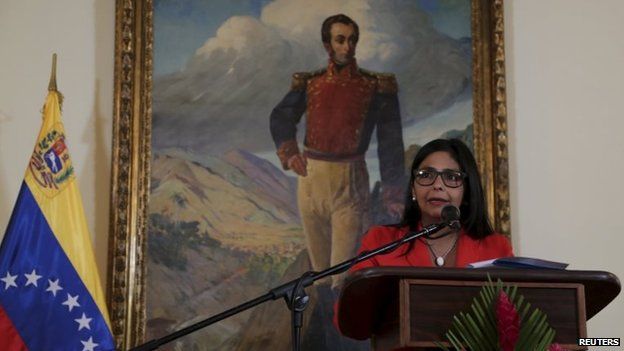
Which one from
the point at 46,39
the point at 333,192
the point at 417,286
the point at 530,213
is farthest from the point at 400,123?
the point at 417,286

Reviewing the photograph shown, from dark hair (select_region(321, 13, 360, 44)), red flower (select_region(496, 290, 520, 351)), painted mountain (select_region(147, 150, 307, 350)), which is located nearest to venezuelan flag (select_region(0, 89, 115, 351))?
painted mountain (select_region(147, 150, 307, 350))

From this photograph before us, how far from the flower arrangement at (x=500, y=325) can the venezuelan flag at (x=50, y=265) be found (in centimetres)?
184

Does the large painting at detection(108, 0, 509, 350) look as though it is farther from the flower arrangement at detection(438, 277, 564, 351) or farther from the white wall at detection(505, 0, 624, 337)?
the flower arrangement at detection(438, 277, 564, 351)

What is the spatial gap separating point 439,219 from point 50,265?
1.62m

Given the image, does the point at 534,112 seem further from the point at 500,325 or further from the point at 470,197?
the point at 500,325

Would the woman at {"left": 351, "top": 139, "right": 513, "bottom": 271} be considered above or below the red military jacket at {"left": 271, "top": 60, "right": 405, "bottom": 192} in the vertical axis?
below

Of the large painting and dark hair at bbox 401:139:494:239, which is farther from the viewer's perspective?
the large painting

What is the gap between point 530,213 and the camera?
421 cm

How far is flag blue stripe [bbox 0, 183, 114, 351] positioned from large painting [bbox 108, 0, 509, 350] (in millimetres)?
366

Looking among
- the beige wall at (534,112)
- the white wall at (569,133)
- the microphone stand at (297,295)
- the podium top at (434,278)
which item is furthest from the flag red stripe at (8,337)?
the white wall at (569,133)

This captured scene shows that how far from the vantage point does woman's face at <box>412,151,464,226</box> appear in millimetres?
3199

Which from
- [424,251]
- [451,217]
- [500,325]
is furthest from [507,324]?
[424,251]

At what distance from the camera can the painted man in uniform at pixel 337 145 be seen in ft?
13.3

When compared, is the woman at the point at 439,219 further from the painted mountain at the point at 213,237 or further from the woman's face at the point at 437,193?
the painted mountain at the point at 213,237
